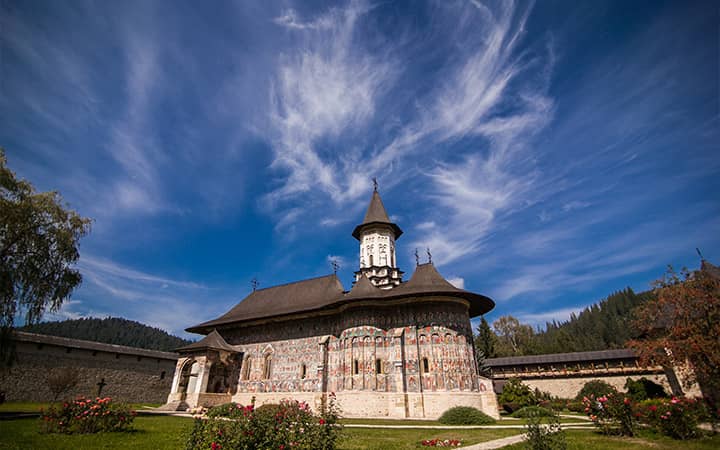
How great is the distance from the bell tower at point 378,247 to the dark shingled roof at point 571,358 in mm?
16275

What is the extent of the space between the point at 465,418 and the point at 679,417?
7470 mm

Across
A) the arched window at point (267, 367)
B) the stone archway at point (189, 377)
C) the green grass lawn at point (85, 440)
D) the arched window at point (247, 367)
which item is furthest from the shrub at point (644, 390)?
the stone archway at point (189, 377)

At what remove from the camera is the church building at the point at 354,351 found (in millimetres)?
17922

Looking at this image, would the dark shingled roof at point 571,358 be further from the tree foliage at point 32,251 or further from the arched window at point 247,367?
the tree foliage at point 32,251

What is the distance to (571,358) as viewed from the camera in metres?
31.2

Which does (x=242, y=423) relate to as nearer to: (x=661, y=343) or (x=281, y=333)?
(x=661, y=343)

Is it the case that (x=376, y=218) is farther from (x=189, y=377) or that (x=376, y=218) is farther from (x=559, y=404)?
(x=559, y=404)

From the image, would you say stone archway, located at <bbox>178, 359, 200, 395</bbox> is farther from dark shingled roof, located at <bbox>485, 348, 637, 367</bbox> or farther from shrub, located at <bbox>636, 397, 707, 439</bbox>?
dark shingled roof, located at <bbox>485, 348, 637, 367</bbox>

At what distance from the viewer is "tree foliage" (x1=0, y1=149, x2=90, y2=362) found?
42.3 ft

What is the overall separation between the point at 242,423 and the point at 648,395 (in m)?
27.6

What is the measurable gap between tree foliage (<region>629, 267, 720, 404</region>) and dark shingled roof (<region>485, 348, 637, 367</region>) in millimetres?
15989

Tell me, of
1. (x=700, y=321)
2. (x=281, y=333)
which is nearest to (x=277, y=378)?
(x=281, y=333)

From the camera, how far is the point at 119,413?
10.2m

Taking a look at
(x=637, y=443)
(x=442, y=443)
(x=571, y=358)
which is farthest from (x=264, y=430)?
(x=571, y=358)
